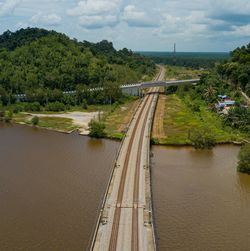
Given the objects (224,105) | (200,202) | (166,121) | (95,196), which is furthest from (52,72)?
(200,202)

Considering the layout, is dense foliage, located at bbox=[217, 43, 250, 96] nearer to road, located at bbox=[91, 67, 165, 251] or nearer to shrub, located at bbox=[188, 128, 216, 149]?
shrub, located at bbox=[188, 128, 216, 149]

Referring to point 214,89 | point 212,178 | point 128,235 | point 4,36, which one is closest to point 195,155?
point 212,178

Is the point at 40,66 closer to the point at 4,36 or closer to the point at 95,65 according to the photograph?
the point at 95,65

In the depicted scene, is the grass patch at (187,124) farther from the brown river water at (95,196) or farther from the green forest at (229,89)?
the brown river water at (95,196)

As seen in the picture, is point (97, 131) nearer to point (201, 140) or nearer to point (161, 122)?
Answer: point (161, 122)

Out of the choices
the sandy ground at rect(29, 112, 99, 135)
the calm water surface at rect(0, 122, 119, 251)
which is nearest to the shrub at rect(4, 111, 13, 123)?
the sandy ground at rect(29, 112, 99, 135)

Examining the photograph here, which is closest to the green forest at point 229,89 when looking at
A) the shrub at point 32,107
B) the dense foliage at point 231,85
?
the dense foliage at point 231,85

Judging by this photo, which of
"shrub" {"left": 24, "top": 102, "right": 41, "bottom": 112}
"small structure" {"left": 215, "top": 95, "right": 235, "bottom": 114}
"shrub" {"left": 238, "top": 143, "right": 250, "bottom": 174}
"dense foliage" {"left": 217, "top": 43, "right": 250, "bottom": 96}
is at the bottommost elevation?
"shrub" {"left": 238, "top": 143, "right": 250, "bottom": 174}
